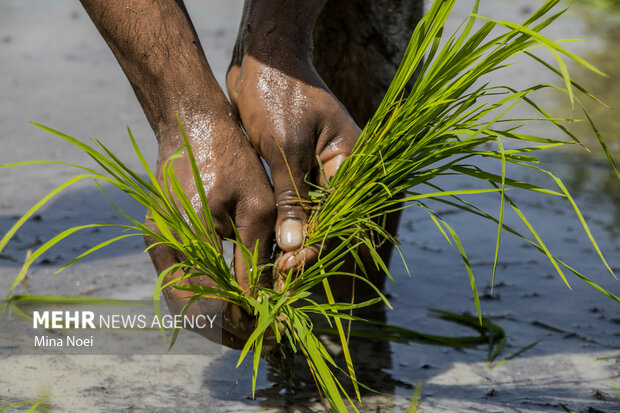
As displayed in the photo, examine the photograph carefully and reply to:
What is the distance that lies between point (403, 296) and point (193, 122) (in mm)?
1083

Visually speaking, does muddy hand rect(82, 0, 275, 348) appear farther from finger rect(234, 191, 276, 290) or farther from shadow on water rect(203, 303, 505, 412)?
shadow on water rect(203, 303, 505, 412)

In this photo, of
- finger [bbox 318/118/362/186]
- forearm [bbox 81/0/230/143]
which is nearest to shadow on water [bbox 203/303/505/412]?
finger [bbox 318/118/362/186]

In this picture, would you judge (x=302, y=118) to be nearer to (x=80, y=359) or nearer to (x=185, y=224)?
(x=185, y=224)

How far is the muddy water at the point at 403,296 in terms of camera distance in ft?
5.27

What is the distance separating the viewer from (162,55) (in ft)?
4.64

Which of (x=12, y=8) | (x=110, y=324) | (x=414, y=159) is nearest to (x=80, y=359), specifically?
(x=110, y=324)

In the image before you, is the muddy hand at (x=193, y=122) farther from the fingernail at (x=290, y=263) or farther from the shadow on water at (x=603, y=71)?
the shadow on water at (x=603, y=71)

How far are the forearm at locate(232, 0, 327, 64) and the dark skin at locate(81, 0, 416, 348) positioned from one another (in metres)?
0.04

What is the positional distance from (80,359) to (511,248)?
1616 mm

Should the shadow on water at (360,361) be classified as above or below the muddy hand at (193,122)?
below

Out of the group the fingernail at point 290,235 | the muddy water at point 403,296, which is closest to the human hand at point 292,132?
the fingernail at point 290,235

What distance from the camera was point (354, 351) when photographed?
1.89 m

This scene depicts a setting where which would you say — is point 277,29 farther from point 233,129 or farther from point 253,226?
point 253,226

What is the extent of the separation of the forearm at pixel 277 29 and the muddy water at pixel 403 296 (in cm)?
72
